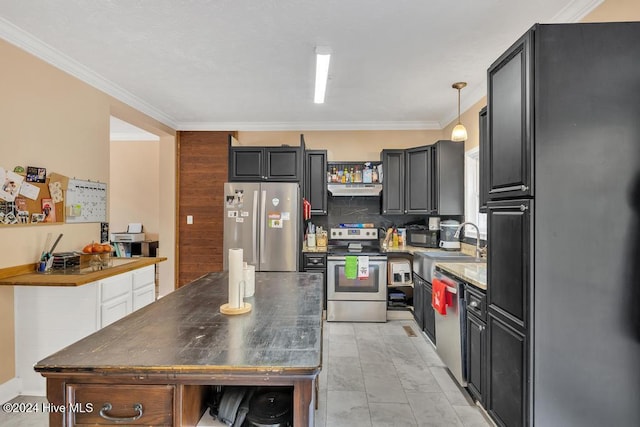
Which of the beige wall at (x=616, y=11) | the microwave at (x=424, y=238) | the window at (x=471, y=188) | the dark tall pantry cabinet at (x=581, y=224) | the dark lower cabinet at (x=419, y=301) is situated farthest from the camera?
the microwave at (x=424, y=238)

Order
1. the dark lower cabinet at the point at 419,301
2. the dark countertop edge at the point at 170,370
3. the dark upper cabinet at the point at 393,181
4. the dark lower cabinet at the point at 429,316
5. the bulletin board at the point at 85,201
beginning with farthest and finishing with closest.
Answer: the dark upper cabinet at the point at 393,181
the dark lower cabinet at the point at 419,301
the dark lower cabinet at the point at 429,316
the bulletin board at the point at 85,201
the dark countertop edge at the point at 170,370

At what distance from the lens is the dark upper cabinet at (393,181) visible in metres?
4.33

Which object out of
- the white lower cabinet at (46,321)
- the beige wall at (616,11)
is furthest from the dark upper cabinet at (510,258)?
the white lower cabinet at (46,321)

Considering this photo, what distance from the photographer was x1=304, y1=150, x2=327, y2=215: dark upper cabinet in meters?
4.39

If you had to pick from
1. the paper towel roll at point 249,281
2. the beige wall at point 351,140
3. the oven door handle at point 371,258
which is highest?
the beige wall at point 351,140

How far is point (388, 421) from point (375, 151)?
3.57 metres

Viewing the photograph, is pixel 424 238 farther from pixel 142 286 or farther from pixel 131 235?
pixel 131 235

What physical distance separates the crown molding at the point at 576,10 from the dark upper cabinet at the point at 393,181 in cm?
231

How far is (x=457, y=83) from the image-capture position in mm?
3289

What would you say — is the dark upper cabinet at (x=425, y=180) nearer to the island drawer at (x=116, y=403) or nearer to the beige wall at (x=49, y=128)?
the beige wall at (x=49, y=128)

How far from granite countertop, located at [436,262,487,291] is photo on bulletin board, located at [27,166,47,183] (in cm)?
345

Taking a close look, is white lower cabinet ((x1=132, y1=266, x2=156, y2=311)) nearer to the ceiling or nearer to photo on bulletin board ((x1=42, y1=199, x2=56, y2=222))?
photo on bulletin board ((x1=42, y1=199, x2=56, y2=222))

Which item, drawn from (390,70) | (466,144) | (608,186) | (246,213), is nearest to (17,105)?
(246,213)

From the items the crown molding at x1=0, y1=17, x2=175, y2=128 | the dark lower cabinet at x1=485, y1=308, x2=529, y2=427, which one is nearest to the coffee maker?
the dark lower cabinet at x1=485, y1=308, x2=529, y2=427
